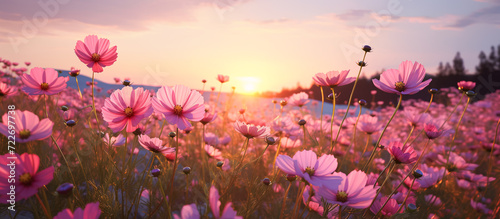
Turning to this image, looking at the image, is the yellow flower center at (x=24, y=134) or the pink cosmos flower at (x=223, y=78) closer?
the yellow flower center at (x=24, y=134)

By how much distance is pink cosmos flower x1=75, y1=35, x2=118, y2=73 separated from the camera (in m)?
1.04

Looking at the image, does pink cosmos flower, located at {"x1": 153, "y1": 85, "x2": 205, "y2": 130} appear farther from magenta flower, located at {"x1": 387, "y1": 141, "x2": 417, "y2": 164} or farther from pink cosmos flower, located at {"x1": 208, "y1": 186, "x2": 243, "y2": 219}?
magenta flower, located at {"x1": 387, "y1": 141, "x2": 417, "y2": 164}

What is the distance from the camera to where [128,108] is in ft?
2.76

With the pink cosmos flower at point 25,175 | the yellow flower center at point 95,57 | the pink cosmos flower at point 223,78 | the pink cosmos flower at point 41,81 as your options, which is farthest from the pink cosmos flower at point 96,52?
the pink cosmos flower at point 223,78

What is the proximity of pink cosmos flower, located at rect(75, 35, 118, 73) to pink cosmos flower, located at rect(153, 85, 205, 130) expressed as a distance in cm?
37

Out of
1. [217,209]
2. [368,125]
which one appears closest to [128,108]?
[217,209]

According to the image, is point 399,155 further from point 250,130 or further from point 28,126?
point 28,126

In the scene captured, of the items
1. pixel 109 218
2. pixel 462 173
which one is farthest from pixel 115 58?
pixel 462 173

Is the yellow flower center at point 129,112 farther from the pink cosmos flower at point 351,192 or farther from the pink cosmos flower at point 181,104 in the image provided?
the pink cosmos flower at point 351,192

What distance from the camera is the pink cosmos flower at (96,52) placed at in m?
1.04

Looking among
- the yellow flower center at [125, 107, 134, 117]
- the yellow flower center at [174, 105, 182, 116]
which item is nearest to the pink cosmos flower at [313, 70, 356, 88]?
the yellow flower center at [174, 105, 182, 116]

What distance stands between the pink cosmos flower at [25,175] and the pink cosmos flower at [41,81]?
1.57 feet

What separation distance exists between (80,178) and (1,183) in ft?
3.11

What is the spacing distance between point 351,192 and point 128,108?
0.68m
